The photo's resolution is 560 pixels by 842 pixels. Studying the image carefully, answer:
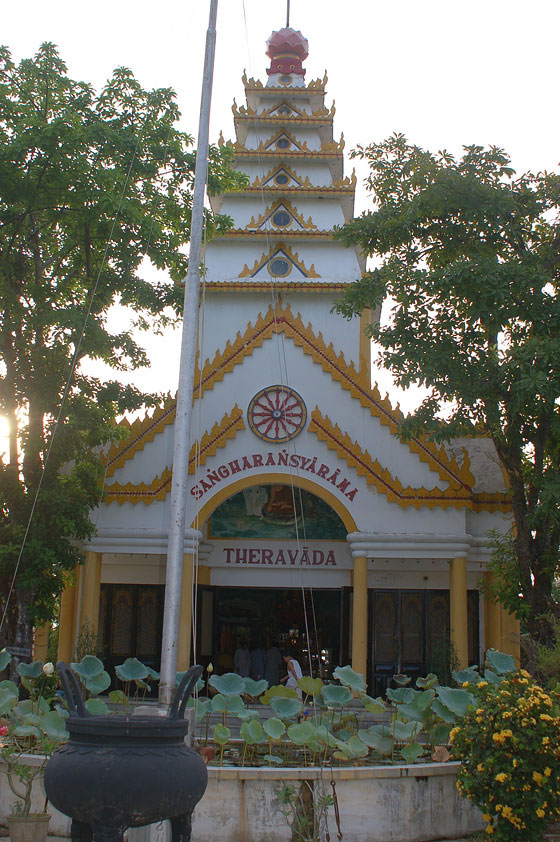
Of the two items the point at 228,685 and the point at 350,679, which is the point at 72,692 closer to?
the point at 228,685

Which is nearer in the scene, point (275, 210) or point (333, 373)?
point (333, 373)

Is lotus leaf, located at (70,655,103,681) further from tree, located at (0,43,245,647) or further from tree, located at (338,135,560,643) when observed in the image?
tree, located at (338,135,560,643)

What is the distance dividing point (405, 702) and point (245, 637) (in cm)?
1021

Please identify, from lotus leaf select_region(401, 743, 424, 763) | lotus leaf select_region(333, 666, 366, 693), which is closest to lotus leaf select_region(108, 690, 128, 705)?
lotus leaf select_region(333, 666, 366, 693)

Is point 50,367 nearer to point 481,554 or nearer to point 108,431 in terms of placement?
point 108,431

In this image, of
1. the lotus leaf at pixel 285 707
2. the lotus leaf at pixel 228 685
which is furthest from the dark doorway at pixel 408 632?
the lotus leaf at pixel 285 707

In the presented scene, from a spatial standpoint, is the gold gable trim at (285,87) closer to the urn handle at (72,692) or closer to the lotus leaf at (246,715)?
the lotus leaf at (246,715)

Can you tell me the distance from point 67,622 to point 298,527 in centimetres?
599

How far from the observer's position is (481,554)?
20.9 metres

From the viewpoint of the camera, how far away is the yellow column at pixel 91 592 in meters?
20.2

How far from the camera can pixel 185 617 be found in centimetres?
1975

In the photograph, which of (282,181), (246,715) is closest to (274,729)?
(246,715)

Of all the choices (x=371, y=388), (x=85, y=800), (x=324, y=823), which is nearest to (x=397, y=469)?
(x=371, y=388)

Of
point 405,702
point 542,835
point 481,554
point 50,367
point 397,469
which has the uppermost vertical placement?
point 50,367
